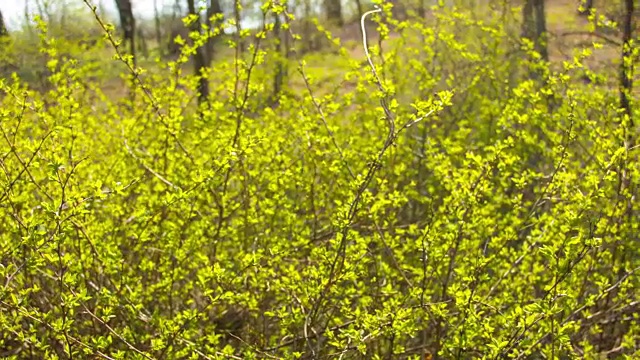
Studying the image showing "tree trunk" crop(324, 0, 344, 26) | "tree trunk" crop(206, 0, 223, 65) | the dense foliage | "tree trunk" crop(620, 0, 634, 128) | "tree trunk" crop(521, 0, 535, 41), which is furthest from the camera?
"tree trunk" crop(324, 0, 344, 26)

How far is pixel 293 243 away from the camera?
3.45m

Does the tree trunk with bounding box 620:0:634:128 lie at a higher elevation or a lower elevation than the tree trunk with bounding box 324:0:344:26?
lower

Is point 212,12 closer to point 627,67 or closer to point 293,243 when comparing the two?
point 627,67

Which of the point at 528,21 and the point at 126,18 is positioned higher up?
the point at 126,18

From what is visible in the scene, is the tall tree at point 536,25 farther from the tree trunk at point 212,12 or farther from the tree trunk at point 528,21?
the tree trunk at point 212,12

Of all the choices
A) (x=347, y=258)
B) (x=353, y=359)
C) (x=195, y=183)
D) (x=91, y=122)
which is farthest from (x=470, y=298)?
(x=91, y=122)

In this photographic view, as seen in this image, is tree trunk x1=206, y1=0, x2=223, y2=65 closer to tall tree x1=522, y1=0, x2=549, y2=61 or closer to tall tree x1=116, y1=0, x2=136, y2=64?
tall tree x1=116, y1=0, x2=136, y2=64

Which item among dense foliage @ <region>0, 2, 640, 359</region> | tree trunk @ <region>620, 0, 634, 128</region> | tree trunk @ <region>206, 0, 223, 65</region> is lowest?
dense foliage @ <region>0, 2, 640, 359</region>

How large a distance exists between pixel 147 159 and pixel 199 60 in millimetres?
5205

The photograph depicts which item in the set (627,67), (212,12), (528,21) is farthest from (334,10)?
(627,67)

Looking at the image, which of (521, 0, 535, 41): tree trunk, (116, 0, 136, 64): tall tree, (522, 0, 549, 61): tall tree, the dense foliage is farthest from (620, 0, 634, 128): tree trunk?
(116, 0, 136, 64): tall tree

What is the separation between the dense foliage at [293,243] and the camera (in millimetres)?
2717

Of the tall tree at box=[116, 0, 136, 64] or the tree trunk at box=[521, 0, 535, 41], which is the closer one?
the tree trunk at box=[521, 0, 535, 41]

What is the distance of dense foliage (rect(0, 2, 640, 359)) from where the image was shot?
2.72 metres
